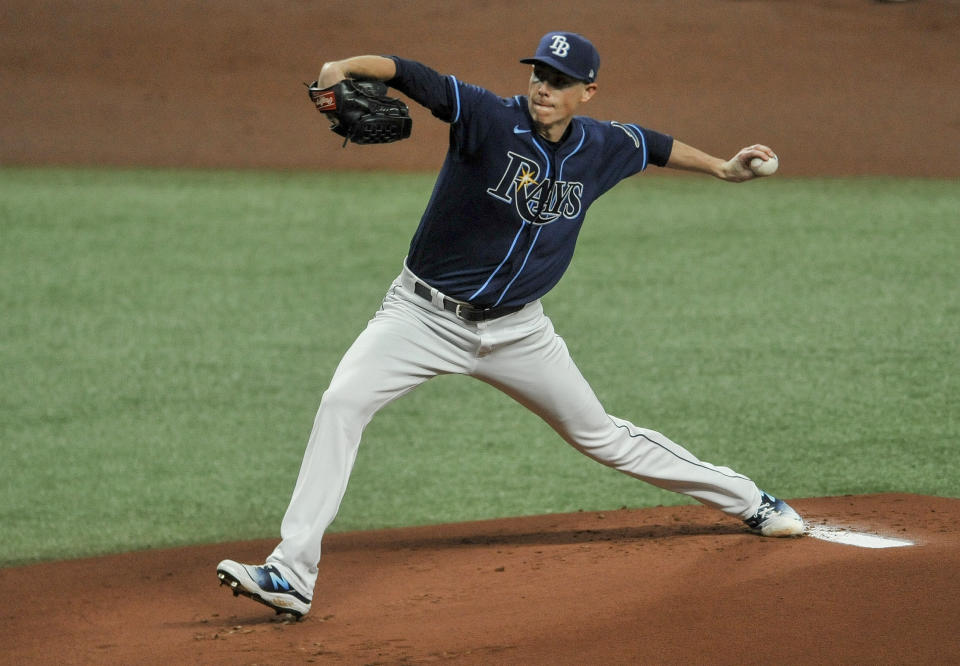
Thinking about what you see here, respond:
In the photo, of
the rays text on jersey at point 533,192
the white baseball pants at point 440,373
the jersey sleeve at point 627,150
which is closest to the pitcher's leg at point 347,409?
the white baseball pants at point 440,373

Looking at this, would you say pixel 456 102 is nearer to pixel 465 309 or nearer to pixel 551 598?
pixel 465 309

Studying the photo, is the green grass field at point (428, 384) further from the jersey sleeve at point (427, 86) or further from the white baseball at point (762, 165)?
the jersey sleeve at point (427, 86)

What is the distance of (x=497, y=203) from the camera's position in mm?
4215

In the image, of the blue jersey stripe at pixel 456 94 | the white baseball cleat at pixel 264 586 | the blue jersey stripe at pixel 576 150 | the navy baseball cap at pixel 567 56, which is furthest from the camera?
the blue jersey stripe at pixel 576 150

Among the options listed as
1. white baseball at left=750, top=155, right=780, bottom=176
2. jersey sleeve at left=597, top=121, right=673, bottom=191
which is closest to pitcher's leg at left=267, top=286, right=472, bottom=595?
jersey sleeve at left=597, top=121, right=673, bottom=191

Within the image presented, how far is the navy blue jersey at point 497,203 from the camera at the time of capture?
416 centimetres

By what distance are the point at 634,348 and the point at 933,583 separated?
4.38m

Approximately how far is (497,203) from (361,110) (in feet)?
2.07

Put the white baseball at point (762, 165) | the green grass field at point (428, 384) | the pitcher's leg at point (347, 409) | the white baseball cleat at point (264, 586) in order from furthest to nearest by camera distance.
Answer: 1. the green grass field at point (428, 384)
2. the white baseball at point (762, 165)
3. the pitcher's leg at point (347, 409)
4. the white baseball cleat at point (264, 586)

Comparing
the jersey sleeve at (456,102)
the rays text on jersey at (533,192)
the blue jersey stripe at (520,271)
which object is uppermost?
the jersey sleeve at (456,102)

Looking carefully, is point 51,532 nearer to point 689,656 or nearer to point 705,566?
point 705,566

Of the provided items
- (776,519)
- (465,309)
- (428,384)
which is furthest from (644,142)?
(428,384)

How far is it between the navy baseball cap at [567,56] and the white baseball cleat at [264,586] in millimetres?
1865

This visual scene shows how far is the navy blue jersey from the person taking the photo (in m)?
4.16
